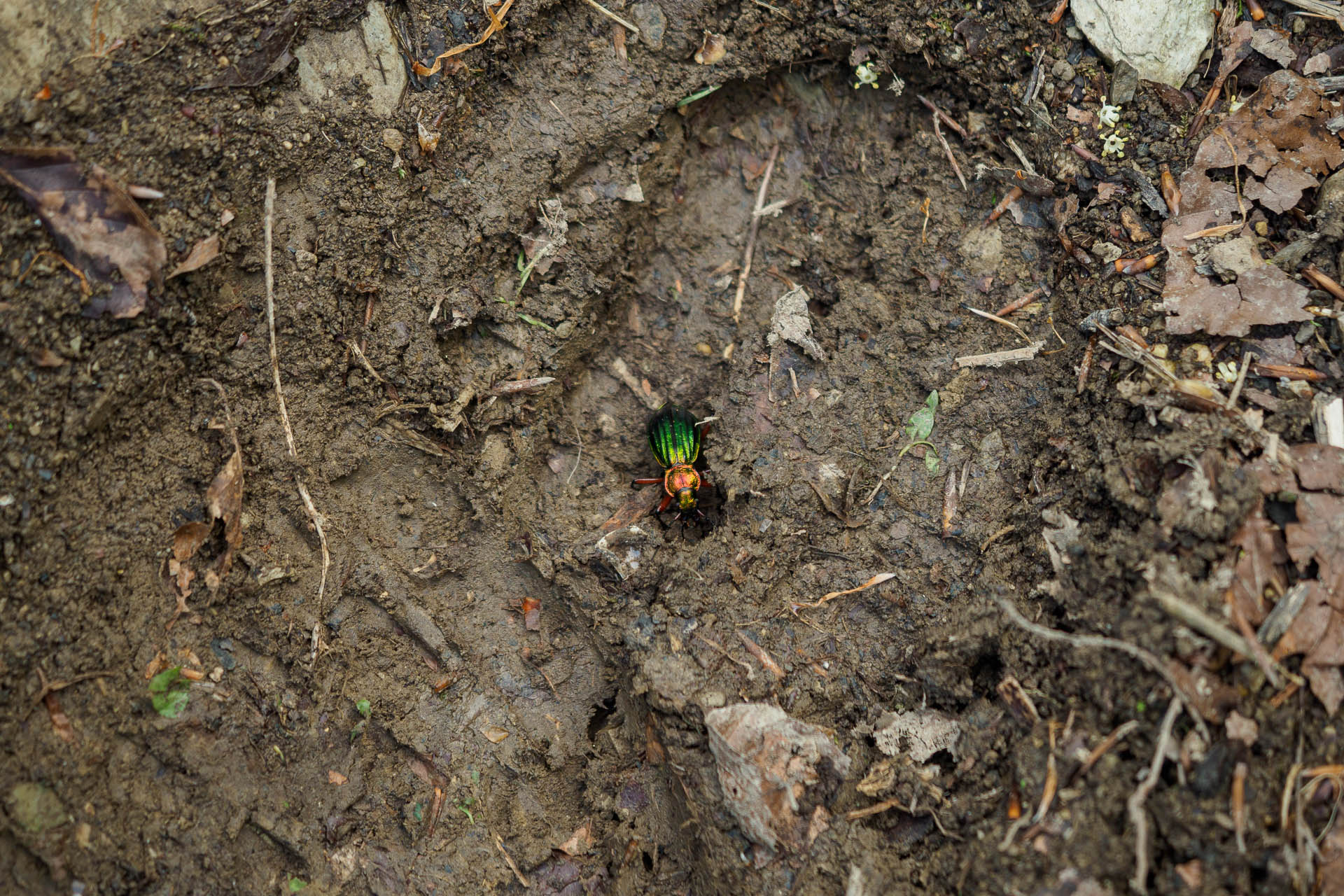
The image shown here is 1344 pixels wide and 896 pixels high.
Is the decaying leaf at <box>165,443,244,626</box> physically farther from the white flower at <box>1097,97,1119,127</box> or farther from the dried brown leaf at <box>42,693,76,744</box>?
the white flower at <box>1097,97,1119,127</box>

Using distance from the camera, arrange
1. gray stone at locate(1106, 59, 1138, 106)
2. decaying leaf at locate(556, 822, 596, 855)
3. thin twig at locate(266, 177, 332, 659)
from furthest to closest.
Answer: decaying leaf at locate(556, 822, 596, 855) → gray stone at locate(1106, 59, 1138, 106) → thin twig at locate(266, 177, 332, 659)

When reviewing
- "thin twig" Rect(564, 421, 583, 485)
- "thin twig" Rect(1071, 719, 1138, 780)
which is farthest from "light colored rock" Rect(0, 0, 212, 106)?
"thin twig" Rect(1071, 719, 1138, 780)

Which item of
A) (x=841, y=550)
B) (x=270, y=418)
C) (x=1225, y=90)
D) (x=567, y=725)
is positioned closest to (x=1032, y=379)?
(x=841, y=550)

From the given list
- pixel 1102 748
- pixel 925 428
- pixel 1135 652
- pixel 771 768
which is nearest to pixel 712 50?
pixel 925 428

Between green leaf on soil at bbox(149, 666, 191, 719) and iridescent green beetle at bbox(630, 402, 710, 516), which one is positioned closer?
green leaf on soil at bbox(149, 666, 191, 719)

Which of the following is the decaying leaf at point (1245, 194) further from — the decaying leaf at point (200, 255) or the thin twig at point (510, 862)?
the decaying leaf at point (200, 255)

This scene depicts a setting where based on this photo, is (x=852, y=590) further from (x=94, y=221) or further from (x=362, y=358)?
(x=94, y=221)

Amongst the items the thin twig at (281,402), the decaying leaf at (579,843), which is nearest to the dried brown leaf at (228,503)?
the thin twig at (281,402)
